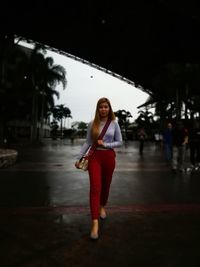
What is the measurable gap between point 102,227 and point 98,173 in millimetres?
695

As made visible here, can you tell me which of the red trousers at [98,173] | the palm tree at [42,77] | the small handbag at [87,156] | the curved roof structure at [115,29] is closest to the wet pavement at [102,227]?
the red trousers at [98,173]

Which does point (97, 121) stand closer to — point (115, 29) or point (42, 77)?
point (42, 77)

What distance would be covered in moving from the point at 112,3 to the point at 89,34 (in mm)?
12301

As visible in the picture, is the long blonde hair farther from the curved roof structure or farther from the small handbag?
the curved roof structure

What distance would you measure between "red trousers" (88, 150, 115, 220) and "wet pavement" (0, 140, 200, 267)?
14.5 inches

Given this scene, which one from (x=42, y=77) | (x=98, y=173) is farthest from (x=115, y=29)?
(x=98, y=173)

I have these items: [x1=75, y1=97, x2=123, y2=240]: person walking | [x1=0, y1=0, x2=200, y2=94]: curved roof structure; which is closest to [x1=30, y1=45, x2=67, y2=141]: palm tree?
[x1=0, y1=0, x2=200, y2=94]: curved roof structure

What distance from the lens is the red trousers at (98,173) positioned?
4.07 m

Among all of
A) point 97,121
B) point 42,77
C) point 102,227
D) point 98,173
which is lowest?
point 102,227

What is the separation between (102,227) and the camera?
14.2ft

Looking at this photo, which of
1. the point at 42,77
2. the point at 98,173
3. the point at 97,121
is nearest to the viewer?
the point at 98,173

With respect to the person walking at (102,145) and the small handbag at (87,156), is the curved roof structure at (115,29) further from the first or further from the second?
the small handbag at (87,156)

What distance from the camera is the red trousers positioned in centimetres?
407

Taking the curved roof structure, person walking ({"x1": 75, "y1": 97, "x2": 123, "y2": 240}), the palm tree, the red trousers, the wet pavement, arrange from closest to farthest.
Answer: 1. the wet pavement
2. the red trousers
3. person walking ({"x1": 75, "y1": 97, "x2": 123, "y2": 240})
4. the curved roof structure
5. the palm tree
